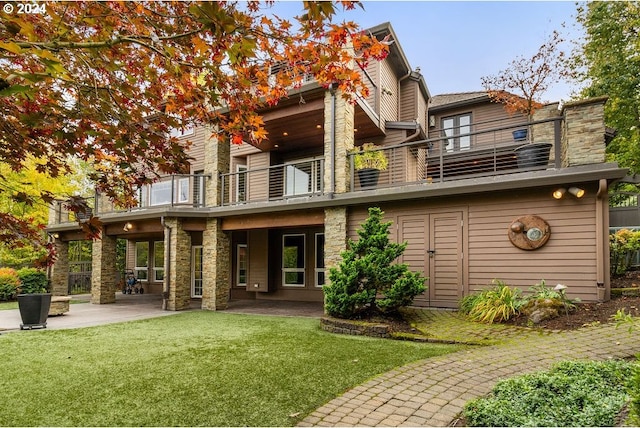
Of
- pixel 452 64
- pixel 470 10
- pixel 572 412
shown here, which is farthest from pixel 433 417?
pixel 452 64

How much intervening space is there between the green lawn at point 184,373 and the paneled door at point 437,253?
284 cm

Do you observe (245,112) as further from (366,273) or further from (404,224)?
(404,224)

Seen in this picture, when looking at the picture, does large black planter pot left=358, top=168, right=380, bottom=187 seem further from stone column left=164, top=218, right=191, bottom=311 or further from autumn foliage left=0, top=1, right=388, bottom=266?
stone column left=164, top=218, right=191, bottom=311

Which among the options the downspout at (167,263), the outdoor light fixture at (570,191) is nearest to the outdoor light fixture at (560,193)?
the outdoor light fixture at (570,191)

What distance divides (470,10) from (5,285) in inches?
711

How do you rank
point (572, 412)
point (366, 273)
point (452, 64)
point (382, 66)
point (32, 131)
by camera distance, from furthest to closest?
point (452, 64) → point (382, 66) → point (366, 273) → point (32, 131) → point (572, 412)

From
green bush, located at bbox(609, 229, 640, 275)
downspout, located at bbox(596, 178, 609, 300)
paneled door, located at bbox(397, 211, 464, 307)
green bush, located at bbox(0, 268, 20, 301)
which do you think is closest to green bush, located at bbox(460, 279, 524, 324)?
paneled door, located at bbox(397, 211, 464, 307)

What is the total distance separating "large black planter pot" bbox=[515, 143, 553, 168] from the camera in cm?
762

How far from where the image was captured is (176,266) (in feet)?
35.9

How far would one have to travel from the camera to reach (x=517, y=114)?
1480 cm

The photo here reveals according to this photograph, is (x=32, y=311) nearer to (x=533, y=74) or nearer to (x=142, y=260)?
(x=142, y=260)

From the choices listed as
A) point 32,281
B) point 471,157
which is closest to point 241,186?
point 32,281

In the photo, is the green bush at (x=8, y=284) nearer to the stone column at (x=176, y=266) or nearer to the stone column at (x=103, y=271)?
the stone column at (x=103, y=271)

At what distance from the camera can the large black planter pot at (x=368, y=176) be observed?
9.48m
